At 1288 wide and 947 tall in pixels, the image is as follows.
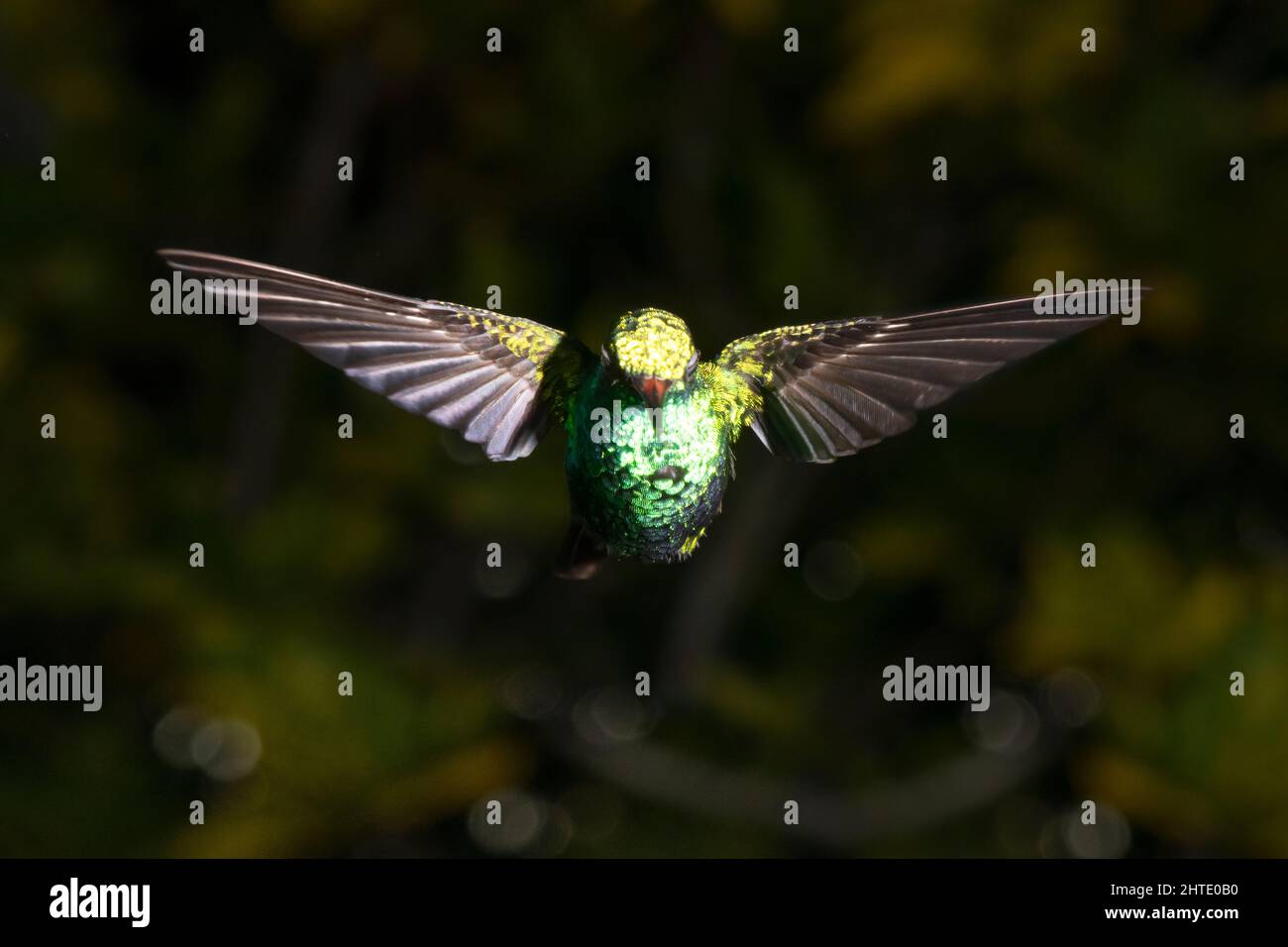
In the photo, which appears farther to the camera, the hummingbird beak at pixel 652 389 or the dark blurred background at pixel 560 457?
the dark blurred background at pixel 560 457

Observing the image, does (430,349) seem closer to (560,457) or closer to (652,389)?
(652,389)

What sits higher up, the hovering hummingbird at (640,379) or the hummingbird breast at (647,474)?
the hovering hummingbird at (640,379)

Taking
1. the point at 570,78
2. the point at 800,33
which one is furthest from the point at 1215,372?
the point at 570,78

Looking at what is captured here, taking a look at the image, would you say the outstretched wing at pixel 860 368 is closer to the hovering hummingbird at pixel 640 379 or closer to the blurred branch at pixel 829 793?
the hovering hummingbird at pixel 640 379

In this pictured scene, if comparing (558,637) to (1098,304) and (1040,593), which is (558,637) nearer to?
(1040,593)

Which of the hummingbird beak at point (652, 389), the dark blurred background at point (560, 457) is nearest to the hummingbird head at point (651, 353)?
the hummingbird beak at point (652, 389)

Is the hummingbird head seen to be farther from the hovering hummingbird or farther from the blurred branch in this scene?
the blurred branch
